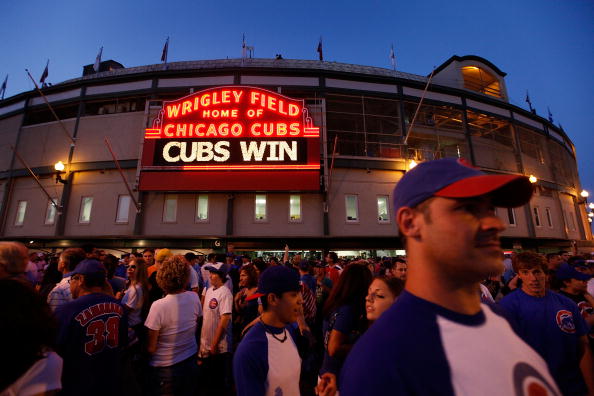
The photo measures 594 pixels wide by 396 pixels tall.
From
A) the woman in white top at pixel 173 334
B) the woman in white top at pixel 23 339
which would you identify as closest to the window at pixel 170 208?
the woman in white top at pixel 173 334

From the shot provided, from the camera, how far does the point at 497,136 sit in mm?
25484

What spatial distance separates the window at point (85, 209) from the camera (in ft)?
62.4

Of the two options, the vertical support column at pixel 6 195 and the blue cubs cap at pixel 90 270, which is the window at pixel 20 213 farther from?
the blue cubs cap at pixel 90 270

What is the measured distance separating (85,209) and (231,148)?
10.8 meters

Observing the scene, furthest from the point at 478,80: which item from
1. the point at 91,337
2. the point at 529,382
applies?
the point at 91,337

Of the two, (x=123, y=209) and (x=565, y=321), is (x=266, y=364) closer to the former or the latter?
(x=565, y=321)

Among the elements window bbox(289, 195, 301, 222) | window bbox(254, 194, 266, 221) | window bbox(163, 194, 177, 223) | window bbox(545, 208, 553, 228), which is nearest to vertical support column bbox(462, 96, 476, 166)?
window bbox(545, 208, 553, 228)

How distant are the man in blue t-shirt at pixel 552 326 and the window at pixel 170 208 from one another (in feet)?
59.6

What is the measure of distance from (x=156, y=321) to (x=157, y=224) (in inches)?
633

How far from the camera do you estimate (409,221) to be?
1347mm

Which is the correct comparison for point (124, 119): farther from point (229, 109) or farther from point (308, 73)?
point (308, 73)

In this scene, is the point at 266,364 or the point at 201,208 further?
the point at 201,208

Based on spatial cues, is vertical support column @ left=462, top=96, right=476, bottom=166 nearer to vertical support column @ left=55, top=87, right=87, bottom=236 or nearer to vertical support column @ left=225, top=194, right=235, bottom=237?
vertical support column @ left=225, top=194, right=235, bottom=237

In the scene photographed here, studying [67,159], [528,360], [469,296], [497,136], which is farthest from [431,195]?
[497,136]
